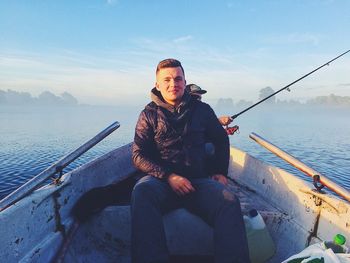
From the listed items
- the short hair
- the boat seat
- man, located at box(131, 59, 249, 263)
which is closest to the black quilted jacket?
man, located at box(131, 59, 249, 263)

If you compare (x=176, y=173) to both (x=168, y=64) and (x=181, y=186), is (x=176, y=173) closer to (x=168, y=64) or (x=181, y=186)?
(x=181, y=186)

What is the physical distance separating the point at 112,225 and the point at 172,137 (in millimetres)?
1664

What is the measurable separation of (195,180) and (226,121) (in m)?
3.83

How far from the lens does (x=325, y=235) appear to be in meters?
3.57

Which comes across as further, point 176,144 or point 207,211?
point 176,144

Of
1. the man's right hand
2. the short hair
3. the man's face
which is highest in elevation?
the short hair

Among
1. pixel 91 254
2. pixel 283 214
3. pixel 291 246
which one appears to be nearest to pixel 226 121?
pixel 283 214

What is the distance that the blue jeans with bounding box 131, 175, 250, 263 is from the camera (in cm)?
275

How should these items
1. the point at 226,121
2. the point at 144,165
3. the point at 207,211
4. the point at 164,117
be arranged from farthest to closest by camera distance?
the point at 226,121 < the point at 164,117 < the point at 144,165 < the point at 207,211

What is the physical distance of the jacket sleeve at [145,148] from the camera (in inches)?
150

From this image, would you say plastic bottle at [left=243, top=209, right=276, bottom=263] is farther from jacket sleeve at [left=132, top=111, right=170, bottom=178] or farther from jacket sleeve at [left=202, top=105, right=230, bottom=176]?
jacket sleeve at [left=132, top=111, right=170, bottom=178]

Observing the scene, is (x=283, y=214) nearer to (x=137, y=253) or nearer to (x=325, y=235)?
(x=325, y=235)

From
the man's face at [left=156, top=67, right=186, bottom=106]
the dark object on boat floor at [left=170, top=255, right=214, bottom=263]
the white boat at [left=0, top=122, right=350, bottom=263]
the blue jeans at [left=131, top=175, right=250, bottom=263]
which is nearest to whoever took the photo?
the blue jeans at [left=131, top=175, right=250, bottom=263]

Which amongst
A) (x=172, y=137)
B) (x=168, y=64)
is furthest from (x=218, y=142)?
(x=168, y=64)
